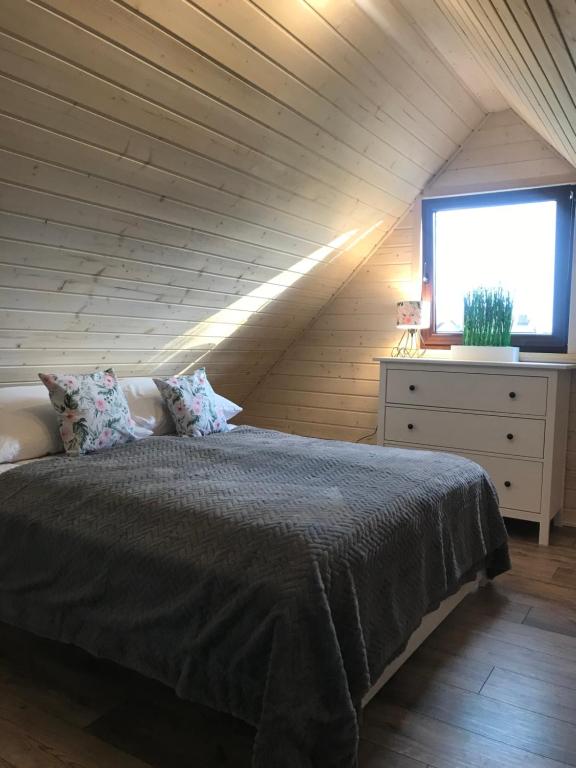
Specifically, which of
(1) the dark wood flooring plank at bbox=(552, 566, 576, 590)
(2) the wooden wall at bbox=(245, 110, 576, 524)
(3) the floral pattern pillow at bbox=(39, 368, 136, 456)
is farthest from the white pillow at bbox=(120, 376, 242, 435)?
(1) the dark wood flooring plank at bbox=(552, 566, 576, 590)

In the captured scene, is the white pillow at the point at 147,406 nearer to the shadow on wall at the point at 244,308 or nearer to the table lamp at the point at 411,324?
the shadow on wall at the point at 244,308


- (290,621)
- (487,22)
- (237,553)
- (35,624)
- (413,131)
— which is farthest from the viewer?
(413,131)

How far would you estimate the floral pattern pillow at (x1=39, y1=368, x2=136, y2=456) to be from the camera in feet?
7.86

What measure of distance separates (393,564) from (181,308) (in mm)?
1950

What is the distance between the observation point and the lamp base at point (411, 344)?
3799mm

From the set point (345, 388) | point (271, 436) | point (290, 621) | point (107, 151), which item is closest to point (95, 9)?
point (107, 151)

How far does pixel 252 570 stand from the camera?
4.61 feet

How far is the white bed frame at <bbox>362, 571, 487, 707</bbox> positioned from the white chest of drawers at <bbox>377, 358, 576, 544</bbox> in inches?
29.8

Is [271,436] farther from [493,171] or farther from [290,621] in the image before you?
[493,171]

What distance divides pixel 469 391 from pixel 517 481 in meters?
0.51

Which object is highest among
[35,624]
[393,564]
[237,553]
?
[237,553]

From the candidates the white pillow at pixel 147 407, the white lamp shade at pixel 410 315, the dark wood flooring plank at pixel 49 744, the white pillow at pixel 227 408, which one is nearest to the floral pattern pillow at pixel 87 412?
the white pillow at pixel 147 407

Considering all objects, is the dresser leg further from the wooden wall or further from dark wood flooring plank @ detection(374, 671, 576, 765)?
dark wood flooring plank @ detection(374, 671, 576, 765)

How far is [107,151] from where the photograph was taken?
206 centimetres
